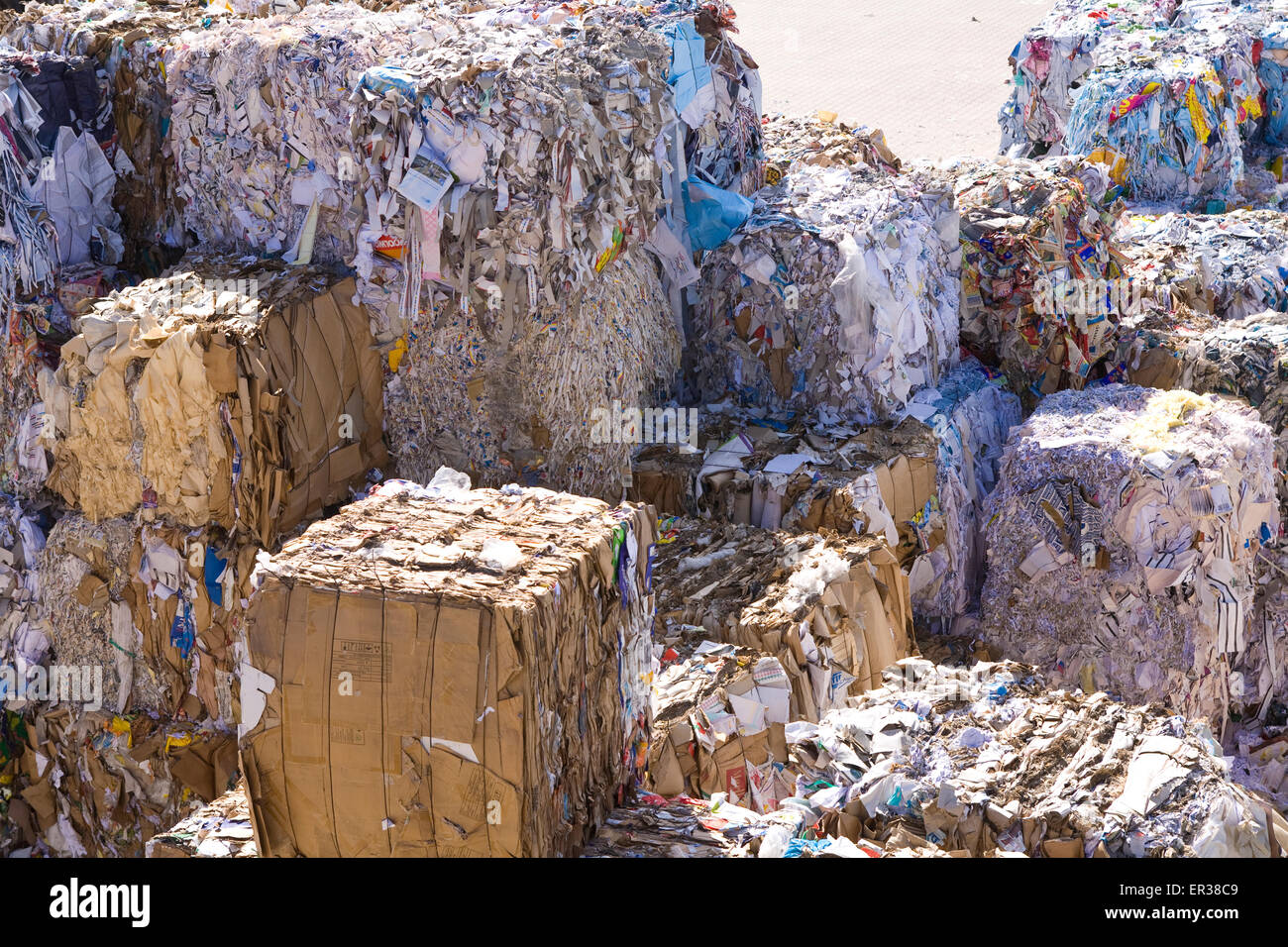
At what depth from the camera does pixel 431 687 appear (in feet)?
7.83

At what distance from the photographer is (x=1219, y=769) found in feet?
9.20

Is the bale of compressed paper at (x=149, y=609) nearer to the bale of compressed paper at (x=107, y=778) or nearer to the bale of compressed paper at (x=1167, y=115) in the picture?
the bale of compressed paper at (x=107, y=778)

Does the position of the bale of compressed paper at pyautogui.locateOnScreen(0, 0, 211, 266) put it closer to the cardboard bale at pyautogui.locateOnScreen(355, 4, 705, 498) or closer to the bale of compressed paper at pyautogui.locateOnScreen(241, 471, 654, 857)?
the cardboard bale at pyautogui.locateOnScreen(355, 4, 705, 498)

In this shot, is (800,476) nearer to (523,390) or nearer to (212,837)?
(523,390)

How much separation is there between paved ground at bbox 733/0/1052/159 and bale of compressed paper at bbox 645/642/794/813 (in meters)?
7.38

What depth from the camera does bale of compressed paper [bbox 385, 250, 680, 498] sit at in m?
4.34

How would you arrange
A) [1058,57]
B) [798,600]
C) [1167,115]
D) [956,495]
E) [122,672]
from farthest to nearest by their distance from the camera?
[1058,57] < [1167,115] < [956,495] < [122,672] < [798,600]

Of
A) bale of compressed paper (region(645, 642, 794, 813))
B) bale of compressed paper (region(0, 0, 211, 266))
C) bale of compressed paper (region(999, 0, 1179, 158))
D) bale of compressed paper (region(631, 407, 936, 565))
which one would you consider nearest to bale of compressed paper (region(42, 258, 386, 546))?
bale of compressed paper (region(0, 0, 211, 266))

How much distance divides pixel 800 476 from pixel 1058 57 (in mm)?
4617

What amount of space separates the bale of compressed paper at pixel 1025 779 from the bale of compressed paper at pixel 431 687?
0.59m

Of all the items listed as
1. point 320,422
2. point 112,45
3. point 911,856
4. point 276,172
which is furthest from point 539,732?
point 112,45

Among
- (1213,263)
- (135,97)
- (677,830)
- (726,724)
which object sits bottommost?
(726,724)

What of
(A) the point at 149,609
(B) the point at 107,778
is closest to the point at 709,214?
(A) the point at 149,609

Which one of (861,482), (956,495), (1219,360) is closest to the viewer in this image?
(861,482)
